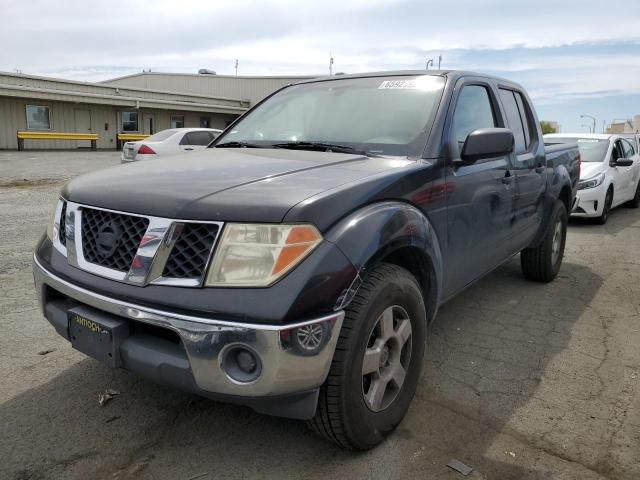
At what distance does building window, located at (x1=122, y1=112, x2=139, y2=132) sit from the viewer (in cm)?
2923

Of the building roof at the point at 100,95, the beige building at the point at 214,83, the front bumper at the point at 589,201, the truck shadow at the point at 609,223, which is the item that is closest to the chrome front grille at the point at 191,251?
the truck shadow at the point at 609,223

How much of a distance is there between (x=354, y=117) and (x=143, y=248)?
1731 millimetres

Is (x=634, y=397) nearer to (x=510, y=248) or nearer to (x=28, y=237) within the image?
(x=510, y=248)

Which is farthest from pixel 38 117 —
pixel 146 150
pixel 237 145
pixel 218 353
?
pixel 218 353

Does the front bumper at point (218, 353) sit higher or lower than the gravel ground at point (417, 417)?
higher

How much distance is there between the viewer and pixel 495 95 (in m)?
4.00

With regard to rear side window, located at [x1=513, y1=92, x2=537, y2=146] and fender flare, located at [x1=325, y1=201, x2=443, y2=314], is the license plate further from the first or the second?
rear side window, located at [x1=513, y1=92, x2=537, y2=146]

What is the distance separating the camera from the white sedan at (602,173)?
9078 millimetres

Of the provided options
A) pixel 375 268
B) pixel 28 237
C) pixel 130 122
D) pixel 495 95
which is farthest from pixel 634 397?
pixel 130 122

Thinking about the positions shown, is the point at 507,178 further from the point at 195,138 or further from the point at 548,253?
the point at 195,138

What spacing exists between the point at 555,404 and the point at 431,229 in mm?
1215

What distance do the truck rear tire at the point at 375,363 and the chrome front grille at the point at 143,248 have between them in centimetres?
63

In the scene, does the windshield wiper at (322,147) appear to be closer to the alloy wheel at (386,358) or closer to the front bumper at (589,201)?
the alloy wheel at (386,358)

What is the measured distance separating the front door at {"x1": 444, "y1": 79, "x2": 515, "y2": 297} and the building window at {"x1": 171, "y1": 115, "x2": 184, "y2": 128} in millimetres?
30080
